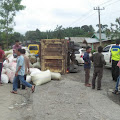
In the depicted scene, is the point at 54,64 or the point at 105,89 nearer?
the point at 105,89

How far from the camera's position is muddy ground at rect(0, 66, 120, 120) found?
4.18 m

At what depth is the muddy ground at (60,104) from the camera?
418 centimetres

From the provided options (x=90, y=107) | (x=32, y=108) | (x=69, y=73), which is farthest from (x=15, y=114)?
(x=69, y=73)

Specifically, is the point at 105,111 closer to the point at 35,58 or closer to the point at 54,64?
the point at 54,64

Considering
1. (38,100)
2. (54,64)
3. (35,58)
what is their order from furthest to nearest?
(35,58)
(54,64)
(38,100)

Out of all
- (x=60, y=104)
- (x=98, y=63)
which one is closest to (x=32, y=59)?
(x=98, y=63)

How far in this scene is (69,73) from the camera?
10.6 m

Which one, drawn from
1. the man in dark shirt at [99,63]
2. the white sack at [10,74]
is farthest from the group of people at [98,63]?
the white sack at [10,74]

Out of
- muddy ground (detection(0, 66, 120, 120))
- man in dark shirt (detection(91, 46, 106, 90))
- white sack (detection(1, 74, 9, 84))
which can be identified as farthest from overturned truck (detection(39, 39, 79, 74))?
man in dark shirt (detection(91, 46, 106, 90))

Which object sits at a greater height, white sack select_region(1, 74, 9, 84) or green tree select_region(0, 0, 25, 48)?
green tree select_region(0, 0, 25, 48)

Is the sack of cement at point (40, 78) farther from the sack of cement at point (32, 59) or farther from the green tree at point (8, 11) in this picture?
the green tree at point (8, 11)

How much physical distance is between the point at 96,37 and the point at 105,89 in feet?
129

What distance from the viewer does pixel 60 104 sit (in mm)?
5023

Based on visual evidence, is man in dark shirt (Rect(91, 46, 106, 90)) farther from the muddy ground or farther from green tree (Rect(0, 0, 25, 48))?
green tree (Rect(0, 0, 25, 48))
